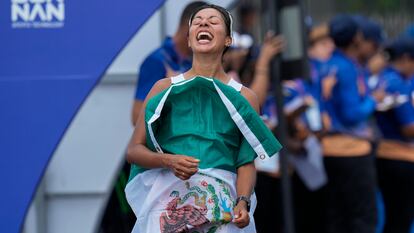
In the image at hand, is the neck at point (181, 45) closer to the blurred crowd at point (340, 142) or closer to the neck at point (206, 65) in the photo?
the blurred crowd at point (340, 142)

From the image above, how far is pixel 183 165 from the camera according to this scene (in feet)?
13.6

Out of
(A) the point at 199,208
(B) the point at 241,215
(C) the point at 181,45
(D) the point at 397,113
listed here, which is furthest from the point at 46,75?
(D) the point at 397,113

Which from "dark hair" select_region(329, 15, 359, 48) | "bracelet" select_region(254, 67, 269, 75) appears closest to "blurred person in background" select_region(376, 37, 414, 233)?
"dark hair" select_region(329, 15, 359, 48)

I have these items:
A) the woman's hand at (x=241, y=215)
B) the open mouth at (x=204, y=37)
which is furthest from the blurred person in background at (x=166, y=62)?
the woman's hand at (x=241, y=215)

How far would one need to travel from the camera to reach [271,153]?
14.4 feet

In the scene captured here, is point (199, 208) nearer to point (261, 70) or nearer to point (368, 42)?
point (261, 70)

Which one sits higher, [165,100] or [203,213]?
[165,100]

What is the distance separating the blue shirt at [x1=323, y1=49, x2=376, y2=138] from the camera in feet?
25.7

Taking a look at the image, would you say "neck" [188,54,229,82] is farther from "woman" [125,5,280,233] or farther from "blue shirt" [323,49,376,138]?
"blue shirt" [323,49,376,138]

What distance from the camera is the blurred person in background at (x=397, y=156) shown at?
26.6 ft

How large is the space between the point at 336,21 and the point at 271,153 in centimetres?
404

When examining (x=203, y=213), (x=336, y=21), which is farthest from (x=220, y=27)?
(x=336, y=21)

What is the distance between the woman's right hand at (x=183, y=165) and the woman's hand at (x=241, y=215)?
25 cm

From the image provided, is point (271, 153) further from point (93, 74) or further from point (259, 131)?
point (93, 74)
